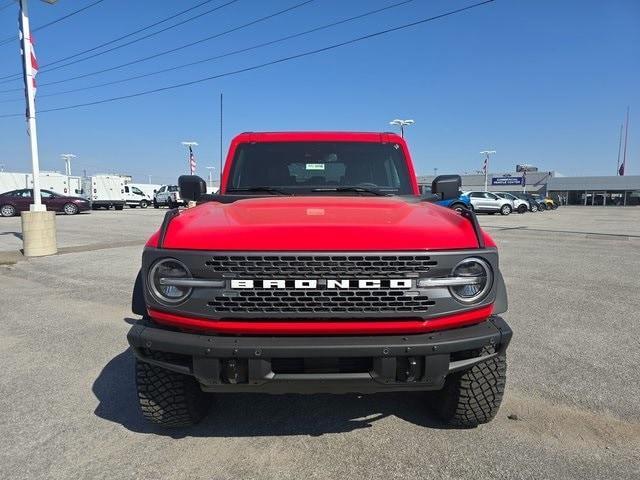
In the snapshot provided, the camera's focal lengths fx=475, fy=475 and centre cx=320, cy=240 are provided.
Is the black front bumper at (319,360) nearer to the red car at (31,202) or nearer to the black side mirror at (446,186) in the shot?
the black side mirror at (446,186)

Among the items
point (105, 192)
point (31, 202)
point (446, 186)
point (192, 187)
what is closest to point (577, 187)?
point (105, 192)

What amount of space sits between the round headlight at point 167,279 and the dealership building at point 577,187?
199 ft

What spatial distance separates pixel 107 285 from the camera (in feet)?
25.1

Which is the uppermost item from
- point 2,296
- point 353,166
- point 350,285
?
point 353,166

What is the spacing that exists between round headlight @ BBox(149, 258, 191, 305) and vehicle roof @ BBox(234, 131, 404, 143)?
2105 millimetres

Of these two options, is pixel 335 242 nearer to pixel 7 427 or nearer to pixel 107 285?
pixel 7 427

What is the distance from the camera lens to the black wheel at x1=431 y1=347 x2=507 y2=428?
9.05 feet

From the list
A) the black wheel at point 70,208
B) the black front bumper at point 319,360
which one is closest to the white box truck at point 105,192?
the black wheel at point 70,208

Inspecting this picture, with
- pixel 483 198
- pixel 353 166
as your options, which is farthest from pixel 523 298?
pixel 483 198

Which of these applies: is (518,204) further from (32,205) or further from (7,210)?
(7,210)

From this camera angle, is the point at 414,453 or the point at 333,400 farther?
the point at 333,400

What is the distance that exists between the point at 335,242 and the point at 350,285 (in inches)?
8.9

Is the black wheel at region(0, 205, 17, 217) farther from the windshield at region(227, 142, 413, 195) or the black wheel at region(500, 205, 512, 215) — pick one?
the black wheel at region(500, 205, 512, 215)

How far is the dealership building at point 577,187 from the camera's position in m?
61.9
